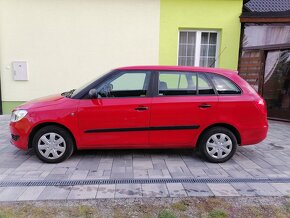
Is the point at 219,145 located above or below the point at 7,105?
below

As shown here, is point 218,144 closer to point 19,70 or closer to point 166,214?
point 166,214

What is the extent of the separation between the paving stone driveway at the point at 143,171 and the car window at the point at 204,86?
4.07 ft

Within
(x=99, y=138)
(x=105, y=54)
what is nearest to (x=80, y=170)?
(x=99, y=138)

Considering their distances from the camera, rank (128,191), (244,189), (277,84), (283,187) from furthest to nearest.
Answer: (277,84), (283,187), (244,189), (128,191)

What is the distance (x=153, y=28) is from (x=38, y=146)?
5.51m

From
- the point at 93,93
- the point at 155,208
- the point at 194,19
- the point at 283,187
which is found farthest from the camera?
the point at 194,19

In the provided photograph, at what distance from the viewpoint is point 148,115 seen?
4445mm

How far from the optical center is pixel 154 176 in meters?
4.05

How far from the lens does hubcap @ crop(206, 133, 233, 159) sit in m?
4.59

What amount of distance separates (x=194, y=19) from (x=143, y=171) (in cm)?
594

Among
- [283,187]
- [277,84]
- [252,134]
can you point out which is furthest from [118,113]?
[277,84]

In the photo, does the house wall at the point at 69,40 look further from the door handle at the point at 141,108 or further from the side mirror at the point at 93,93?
the door handle at the point at 141,108

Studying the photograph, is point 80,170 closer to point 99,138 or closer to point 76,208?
point 99,138

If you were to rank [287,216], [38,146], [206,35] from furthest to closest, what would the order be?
[206,35]
[38,146]
[287,216]
